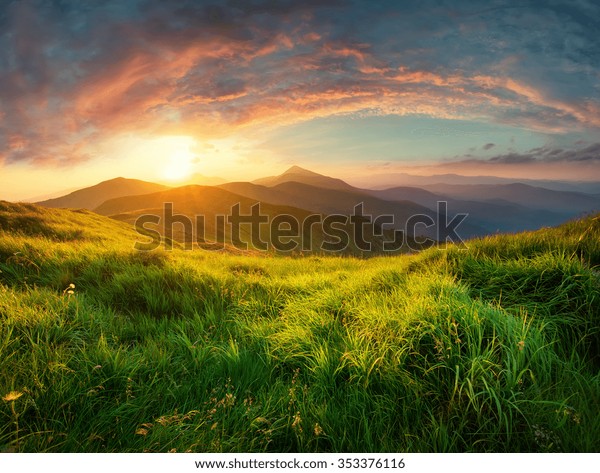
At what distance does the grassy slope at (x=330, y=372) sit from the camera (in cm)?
235

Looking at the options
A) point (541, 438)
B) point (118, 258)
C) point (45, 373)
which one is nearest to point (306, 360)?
point (541, 438)

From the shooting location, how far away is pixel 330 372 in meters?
3.09

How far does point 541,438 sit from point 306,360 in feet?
6.73

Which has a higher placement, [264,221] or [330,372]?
[330,372]

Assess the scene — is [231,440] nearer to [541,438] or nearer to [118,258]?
[541,438]

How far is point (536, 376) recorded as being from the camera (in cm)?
275

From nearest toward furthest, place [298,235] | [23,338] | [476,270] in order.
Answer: [23,338], [476,270], [298,235]

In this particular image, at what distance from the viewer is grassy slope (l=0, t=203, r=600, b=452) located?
2.35 metres
